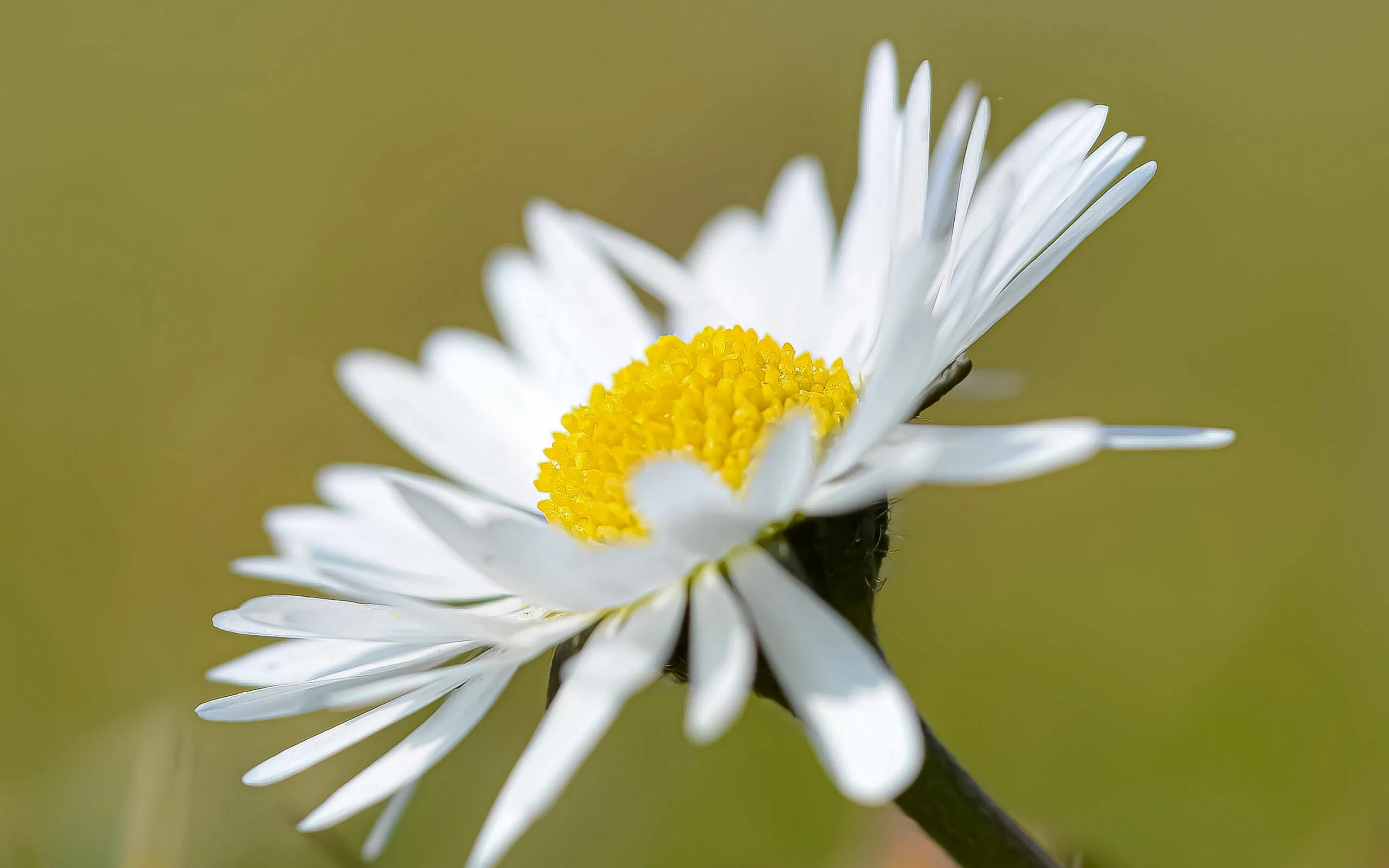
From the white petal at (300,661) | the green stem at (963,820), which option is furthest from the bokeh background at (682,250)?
the green stem at (963,820)

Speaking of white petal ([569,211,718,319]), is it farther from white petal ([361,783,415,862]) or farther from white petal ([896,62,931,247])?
white petal ([361,783,415,862])

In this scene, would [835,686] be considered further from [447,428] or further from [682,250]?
[682,250]

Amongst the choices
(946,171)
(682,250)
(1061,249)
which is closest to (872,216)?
(946,171)

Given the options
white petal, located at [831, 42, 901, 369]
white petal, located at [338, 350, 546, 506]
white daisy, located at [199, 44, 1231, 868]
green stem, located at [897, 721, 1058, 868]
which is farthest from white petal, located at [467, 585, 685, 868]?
white petal, located at [338, 350, 546, 506]

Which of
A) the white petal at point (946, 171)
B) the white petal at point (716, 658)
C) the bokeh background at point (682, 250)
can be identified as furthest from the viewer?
the bokeh background at point (682, 250)

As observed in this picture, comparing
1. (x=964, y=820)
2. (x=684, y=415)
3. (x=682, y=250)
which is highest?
(x=684, y=415)

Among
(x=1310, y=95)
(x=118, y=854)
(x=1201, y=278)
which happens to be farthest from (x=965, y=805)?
(x=1310, y=95)

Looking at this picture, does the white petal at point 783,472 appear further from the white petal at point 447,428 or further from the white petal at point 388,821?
the white petal at point 447,428
